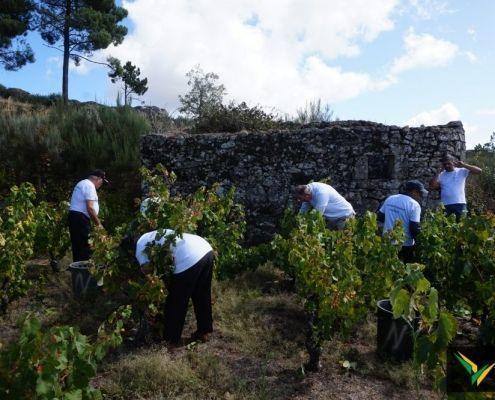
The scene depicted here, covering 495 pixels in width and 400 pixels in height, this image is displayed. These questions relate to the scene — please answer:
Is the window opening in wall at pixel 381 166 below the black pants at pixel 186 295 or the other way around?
the other way around

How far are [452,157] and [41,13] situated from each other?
16406 millimetres

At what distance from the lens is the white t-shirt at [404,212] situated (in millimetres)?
4891

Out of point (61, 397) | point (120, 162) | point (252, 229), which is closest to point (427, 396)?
point (61, 397)

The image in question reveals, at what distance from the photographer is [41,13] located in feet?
56.7

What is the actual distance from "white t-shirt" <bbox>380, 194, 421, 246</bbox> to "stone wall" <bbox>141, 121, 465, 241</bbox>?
1.92 metres

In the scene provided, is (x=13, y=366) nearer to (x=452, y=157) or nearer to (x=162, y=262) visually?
(x=162, y=262)

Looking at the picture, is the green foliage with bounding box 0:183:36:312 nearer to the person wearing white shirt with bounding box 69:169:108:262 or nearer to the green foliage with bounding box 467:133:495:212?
the person wearing white shirt with bounding box 69:169:108:262

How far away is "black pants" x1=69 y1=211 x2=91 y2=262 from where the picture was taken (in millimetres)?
5742

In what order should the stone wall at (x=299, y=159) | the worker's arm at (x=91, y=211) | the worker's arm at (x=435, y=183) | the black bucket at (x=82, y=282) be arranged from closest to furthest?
1. the black bucket at (x=82, y=282)
2. the worker's arm at (x=91, y=211)
3. the worker's arm at (x=435, y=183)
4. the stone wall at (x=299, y=159)

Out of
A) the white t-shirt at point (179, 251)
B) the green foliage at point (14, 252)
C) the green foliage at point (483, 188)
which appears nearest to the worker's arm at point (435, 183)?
the green foliage at point (483, 188)

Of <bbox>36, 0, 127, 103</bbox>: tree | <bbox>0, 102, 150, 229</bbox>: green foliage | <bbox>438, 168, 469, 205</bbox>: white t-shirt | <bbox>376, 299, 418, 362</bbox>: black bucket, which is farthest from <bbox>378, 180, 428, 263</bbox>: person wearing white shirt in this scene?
<bbox>36, 0, 127, 103</bbox>: tree

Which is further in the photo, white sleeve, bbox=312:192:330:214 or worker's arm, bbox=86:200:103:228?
worker's arm, bbox=86:200:103:228

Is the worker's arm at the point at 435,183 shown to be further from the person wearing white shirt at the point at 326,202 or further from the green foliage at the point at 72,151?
the green foliage at the point at 72,151

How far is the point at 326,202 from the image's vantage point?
543 cm
